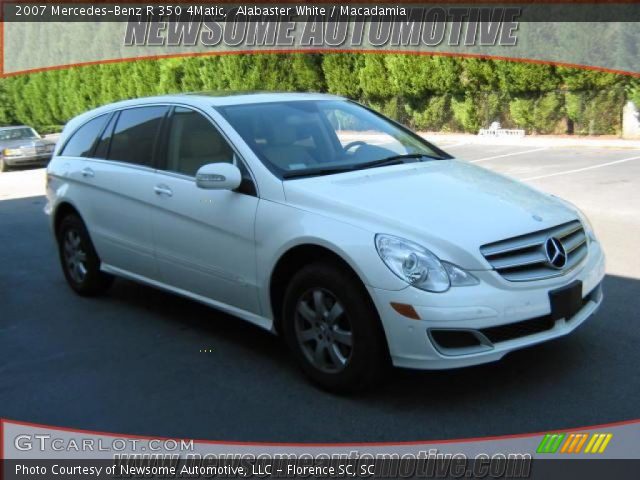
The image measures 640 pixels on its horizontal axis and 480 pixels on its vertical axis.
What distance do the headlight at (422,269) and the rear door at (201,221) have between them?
40.8 inches

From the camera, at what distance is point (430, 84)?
82.1 ft

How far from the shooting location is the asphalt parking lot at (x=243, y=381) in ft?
12.7

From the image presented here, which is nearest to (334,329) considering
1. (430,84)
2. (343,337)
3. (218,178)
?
(343,337)

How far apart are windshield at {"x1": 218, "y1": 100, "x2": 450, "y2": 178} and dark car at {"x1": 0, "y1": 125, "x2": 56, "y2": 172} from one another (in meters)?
18.6

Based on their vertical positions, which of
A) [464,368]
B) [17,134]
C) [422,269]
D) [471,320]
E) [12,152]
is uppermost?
[422,269]

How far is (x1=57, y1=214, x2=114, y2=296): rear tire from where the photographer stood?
6.31m

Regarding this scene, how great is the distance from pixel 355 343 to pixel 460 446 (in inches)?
29.8

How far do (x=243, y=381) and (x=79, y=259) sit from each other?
2621 millimetres

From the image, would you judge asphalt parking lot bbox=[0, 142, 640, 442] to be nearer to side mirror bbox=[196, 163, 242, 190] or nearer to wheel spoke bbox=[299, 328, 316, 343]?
wheel spoke bbox=[299, 328, 316, 343]

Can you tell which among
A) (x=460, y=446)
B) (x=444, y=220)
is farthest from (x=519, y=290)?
(x=460, y=446)

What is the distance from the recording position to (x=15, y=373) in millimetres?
4898

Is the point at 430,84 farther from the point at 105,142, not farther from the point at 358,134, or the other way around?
the point at 358,134

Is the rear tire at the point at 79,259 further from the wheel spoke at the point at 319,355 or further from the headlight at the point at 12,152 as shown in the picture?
the headlight at the point at 12,152

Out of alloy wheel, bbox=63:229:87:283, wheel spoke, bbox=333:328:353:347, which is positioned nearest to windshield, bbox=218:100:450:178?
wheel spoke, bbox=333:328:353:347
